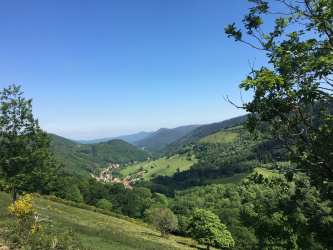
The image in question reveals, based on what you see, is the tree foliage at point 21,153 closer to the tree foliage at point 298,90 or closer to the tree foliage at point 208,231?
the tree foliage at point 298,90

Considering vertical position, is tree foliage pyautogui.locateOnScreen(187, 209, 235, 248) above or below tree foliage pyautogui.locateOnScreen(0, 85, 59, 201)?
below

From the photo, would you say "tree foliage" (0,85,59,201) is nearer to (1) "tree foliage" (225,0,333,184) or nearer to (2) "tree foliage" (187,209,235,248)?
(1) "tree foliage" (225,0,333,184)

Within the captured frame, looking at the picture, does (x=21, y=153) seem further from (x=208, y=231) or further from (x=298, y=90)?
(x=208, y=231)

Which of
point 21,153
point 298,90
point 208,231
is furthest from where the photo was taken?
point 208,231

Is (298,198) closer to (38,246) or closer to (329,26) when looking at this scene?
(329,26)

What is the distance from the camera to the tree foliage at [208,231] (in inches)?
1844

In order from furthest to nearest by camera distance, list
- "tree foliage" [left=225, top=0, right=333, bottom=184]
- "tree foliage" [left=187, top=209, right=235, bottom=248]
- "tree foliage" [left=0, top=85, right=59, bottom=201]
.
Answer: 1. "tree foliage" [left=187, top=209, right=235, bottom=248]
2. "tree foliage" [left=0, top=85, right=59, bottom=201]
3. "tree foliage" [left=225, top=0, right=333, bottom=184]

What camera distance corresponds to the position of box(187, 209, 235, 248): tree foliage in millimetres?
46844

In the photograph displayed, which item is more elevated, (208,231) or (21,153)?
(21,153)

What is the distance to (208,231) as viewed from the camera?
4772cm

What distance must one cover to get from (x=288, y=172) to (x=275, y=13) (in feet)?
22.0

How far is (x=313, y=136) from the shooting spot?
A: 23.7 feet

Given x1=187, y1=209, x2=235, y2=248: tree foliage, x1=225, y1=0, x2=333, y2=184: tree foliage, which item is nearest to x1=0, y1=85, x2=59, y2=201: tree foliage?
x1=225, y1=0, x2=333, y2=184: tree foliage

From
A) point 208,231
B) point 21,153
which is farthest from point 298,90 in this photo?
point 208,231
